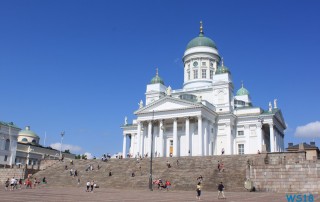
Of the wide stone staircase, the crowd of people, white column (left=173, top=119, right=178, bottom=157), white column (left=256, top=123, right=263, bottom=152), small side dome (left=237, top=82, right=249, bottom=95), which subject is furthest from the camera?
small side dome (left=237, top=82, right=249, bottom=95)

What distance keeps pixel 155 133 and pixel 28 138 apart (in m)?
56.0

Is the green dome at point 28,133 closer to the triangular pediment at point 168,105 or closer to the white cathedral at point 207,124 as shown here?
the white cathedral at point 207,124

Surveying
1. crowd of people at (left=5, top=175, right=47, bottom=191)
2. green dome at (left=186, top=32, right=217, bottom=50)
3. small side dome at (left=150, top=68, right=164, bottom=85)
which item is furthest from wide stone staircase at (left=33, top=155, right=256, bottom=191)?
green dome at (left=186, top=32, right=217, bottom=50)

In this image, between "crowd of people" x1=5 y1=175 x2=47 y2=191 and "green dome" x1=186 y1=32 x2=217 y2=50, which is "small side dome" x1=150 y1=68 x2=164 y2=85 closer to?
"green dome" x1=186 y1=32 x2=217 y2=50

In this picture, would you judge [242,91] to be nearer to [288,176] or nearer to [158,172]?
[158,172]

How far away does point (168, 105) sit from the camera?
6044cm

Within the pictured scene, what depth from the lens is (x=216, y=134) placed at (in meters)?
62.4

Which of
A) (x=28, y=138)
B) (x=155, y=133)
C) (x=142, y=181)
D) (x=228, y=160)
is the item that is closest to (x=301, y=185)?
(x=228, y=160)

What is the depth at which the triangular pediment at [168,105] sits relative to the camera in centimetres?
5862

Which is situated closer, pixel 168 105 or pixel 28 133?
pixel 168 105

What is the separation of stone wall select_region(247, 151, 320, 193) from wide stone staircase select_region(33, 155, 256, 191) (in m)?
1.84

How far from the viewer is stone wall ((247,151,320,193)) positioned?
33.2 metres

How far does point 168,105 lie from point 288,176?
29.3 meters

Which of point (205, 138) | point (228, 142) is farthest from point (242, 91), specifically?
point (205, 138)
